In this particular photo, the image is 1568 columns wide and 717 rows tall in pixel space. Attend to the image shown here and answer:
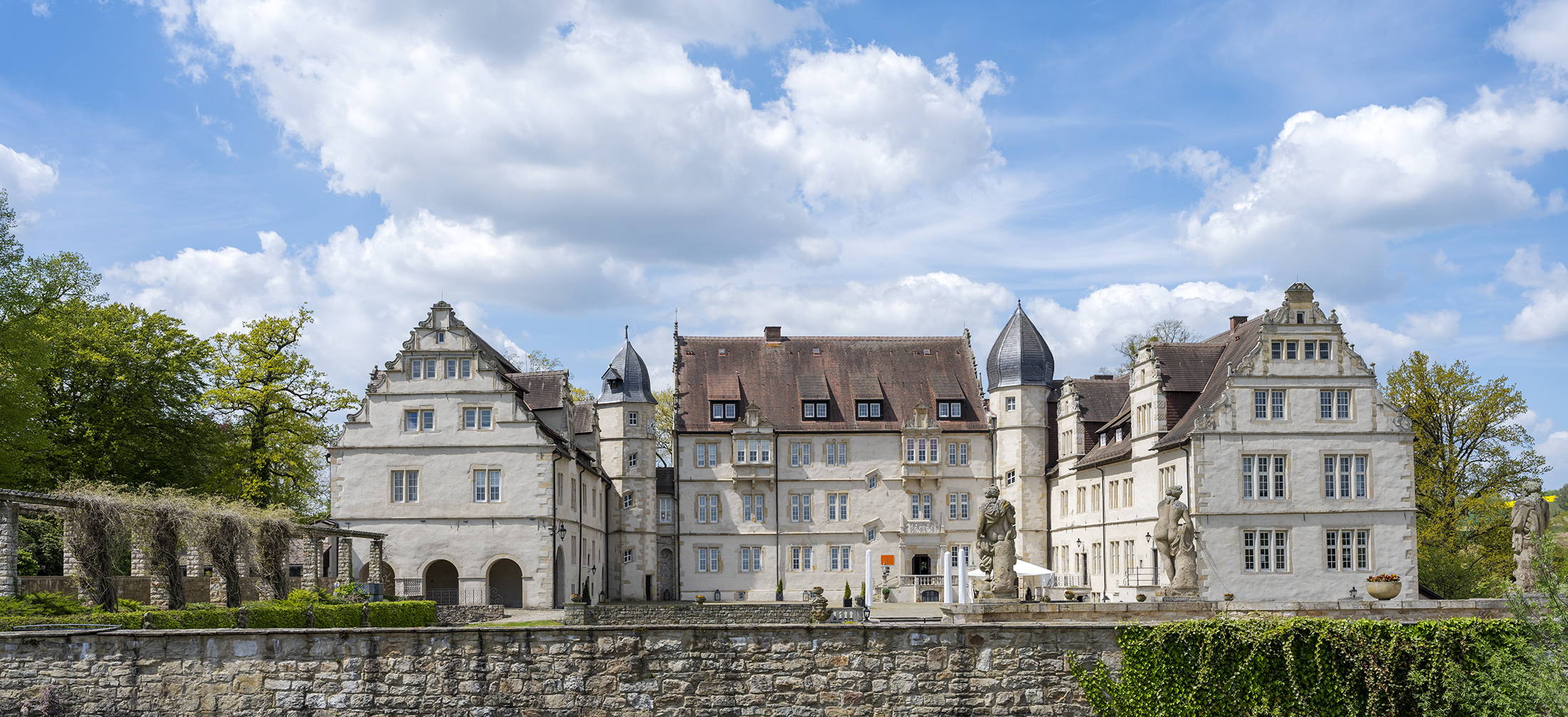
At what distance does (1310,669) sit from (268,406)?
42.9m

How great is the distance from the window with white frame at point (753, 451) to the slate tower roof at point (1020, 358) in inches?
410

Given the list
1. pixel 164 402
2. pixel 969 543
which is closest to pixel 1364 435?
pixel 969 543

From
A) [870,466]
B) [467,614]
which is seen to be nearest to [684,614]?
[467,614]

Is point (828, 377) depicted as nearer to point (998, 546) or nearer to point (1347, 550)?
point (1347, 550)

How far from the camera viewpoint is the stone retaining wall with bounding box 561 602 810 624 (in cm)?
3264

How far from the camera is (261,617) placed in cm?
2758

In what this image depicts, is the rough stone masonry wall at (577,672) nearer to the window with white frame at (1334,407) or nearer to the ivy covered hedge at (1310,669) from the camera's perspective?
the ivy covered hedge at (1310,669)

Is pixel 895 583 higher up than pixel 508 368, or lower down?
lower down

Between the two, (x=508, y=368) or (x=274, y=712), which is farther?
(x=508, y=368)

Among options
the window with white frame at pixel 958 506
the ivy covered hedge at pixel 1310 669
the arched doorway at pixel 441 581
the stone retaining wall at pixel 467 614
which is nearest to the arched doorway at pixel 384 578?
the arched doorway at pixel 441 581

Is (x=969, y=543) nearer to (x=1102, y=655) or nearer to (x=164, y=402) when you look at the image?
(x=164, y=402)

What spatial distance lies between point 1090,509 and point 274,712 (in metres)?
37.5

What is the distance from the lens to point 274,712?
18.5 metres

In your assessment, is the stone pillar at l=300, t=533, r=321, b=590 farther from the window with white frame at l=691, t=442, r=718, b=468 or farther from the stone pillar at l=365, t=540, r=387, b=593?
the window with white frame at l=691, t=442, r=718, b=468
